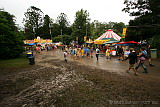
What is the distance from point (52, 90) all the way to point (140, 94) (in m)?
3.70

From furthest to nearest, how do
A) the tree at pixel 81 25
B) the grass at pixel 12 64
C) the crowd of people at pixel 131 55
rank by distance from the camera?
the tree at pixel 81 25 → the grass at pixel 12 64 → the crowd of people at pixel 131 55

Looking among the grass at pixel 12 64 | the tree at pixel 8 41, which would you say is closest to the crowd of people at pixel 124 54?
the grass at pixel 12 64

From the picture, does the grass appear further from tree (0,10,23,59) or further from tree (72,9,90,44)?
tree (72,9,90,44)

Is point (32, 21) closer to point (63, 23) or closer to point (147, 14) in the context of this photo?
point (63, 23)

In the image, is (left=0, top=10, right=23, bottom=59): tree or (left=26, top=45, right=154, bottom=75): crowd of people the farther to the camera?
(left=0, top=10, right=23, bottom=59): tree

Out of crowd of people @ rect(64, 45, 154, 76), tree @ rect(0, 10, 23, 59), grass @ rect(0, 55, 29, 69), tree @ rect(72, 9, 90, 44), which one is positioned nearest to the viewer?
crowd of people @ rect(64, 45, 154, 76)

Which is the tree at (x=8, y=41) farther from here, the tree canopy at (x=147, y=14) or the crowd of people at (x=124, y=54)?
the tree canopy at (x=147, y=14)

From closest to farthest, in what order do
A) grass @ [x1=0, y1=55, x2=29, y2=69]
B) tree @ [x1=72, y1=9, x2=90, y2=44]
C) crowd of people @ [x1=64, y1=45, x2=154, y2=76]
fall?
crowd of people @ [x1=64, y1=45, x2=154, y2=76] → grass @ [x1=0, y1=55, x2=29, y2=69] → tree @ [x1=72, y1=9, x2=90, y2=44]

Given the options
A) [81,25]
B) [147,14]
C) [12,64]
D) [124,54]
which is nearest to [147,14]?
[147,14]

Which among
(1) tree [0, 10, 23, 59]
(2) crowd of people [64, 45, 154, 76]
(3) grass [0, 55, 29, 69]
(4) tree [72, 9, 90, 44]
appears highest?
(4) tree [72, 9, 90, 44]

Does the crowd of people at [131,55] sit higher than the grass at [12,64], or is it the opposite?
the crowd of people at [131,55]

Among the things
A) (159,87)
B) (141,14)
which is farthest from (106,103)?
(141,14)

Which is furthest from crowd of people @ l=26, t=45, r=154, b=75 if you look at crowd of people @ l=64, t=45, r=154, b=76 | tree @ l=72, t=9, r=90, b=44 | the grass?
tree @ l=72, t=9, r=90, b=44

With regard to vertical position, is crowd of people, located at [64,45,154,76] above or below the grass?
above
